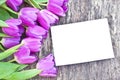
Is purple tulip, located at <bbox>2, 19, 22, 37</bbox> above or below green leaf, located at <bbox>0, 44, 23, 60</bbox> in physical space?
above

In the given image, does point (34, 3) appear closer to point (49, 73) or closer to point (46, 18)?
point (46, 18)

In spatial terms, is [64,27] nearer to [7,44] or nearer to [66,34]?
[66,34]

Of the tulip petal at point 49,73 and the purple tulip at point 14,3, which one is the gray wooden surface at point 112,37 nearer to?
the tulip petal at point 49,73

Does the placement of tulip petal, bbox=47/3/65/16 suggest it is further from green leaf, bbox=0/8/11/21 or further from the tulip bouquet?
green leaf, bbox=0/8/11/21

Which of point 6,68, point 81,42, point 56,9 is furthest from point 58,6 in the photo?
point 6,68

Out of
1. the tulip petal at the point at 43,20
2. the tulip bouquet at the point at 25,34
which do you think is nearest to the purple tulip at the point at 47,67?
the tulip bouquet at the point at 25,34

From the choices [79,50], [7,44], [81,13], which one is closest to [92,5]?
[81,13]

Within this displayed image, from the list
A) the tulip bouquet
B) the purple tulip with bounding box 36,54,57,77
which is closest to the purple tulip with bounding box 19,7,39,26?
the tulip bouquet
